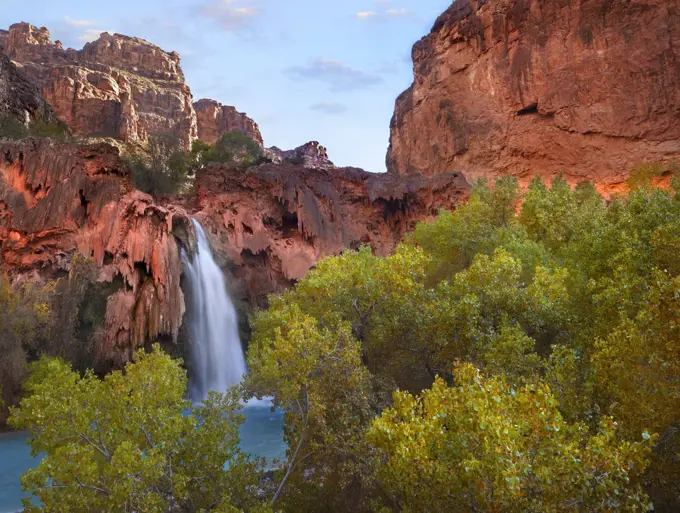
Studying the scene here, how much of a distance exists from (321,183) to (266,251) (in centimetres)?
825

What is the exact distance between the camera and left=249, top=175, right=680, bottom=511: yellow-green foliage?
680cm

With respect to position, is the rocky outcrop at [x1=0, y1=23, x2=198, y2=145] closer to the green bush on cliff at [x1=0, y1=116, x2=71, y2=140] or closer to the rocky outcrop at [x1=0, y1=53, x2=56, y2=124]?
the rocky outcrop at [x1=0, y1=53, x2=56, y2=124]

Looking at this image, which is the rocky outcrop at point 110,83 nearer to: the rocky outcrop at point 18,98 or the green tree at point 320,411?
the rocky outcrop at point 18,98

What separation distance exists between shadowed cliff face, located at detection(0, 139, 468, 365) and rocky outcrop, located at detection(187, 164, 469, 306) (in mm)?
89

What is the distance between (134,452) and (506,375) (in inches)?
304

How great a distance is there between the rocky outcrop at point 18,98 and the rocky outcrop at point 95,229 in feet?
38.5

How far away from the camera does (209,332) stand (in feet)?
103

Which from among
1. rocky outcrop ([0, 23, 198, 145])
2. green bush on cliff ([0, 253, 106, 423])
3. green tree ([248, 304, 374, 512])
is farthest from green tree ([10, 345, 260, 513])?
rocky outcrop ([0, 23, 198, 145])

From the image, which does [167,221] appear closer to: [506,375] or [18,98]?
[18,98]

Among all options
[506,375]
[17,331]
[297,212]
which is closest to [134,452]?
[506,375]

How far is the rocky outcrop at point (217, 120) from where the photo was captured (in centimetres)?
11269

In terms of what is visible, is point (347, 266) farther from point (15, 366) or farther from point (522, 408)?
point (15, 366)

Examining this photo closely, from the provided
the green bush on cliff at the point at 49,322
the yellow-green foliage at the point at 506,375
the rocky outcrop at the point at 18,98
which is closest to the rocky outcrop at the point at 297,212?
the green bush on cliff at the point at 49,322

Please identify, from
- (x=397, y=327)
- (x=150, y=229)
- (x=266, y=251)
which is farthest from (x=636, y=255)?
(x=266, y=251)
